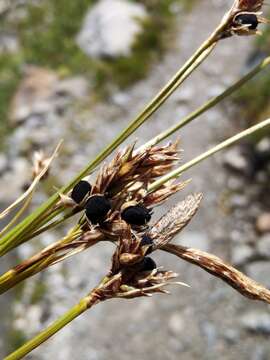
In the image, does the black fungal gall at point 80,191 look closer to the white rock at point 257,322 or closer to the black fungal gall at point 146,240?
→ the black fungal gall at point 146,240

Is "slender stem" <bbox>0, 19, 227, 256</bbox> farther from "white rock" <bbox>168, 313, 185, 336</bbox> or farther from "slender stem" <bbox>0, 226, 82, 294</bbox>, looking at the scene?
"white rock" <bbox>168, 313, 185, 336</bbox>

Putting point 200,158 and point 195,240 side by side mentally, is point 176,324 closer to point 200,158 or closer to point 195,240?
point 195,240

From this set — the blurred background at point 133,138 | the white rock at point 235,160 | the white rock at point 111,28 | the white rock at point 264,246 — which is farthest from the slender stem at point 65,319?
the white rock at point 111,28

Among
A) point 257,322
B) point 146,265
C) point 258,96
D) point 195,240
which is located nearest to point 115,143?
point 146,265

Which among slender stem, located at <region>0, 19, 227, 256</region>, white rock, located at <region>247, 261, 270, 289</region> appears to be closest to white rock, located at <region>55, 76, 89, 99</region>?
white rock, located at <region>247, 261, 270, 289</region>

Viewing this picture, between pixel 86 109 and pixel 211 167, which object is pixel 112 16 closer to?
pixel 86 109

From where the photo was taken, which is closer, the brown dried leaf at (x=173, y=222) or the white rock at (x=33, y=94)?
the brown dried leaf at (x=173, y=222)
